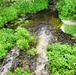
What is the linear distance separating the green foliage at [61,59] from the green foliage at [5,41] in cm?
271

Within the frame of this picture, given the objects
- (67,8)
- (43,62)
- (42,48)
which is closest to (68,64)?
(43,62)

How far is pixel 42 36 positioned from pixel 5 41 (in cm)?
255

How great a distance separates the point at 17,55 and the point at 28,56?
2.36 ft

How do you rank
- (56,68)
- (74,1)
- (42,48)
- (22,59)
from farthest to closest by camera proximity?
(74,1) → (42,48) → (22,59) → (56,68)

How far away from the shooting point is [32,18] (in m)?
18.4

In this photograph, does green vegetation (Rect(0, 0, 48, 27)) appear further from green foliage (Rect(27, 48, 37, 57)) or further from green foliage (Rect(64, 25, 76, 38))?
green foliage (Rect(27, 48, 37, 57))

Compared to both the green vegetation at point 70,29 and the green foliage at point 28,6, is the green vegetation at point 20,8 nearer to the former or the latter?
the green foliage at point 28,6

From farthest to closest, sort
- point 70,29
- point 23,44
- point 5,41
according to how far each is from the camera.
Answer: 1. point 70,29
2. point 5,41
3. point 23,44

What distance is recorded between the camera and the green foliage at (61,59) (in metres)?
11.7

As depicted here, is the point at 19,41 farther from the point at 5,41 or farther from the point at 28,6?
the point at 28,6

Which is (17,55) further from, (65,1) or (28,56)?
(65,1)

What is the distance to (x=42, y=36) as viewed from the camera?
1532 centimetres

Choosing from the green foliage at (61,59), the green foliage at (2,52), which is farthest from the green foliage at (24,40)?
the green foliage at (61,59)

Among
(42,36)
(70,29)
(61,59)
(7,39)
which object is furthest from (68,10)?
(61,59)
